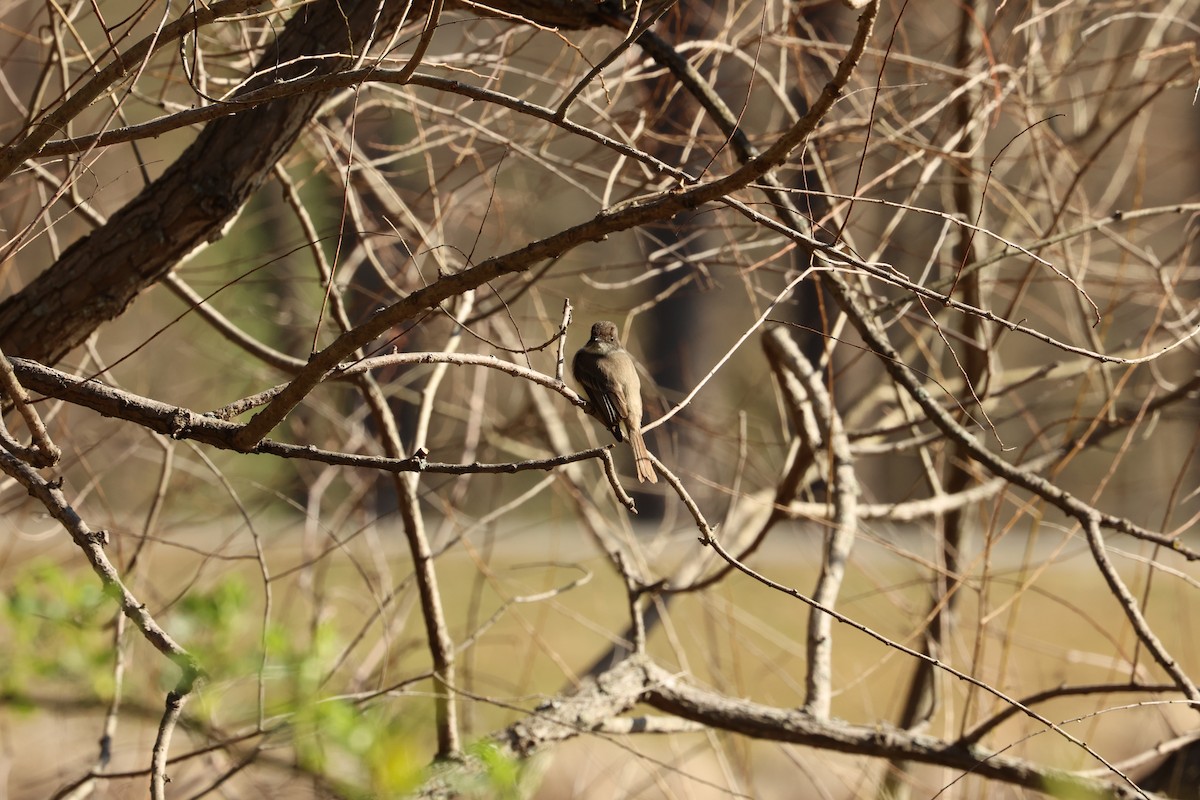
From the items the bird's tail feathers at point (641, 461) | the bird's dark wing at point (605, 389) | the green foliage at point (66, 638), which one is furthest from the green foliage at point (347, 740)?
the bird's dark wing at point (605, 389)

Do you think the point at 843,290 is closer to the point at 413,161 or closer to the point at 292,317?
the point at 292,317

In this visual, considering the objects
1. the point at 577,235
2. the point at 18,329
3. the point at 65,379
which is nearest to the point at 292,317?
the point at 18,329

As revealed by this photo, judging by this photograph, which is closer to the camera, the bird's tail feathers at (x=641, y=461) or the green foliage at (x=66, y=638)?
the green foliage at (x=66, y=638)

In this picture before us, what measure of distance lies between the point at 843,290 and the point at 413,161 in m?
4.10

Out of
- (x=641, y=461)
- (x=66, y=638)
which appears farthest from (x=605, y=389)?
(x=66, y=638)

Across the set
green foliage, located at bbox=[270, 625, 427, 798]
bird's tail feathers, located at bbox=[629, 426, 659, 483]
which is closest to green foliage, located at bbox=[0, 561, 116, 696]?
green foliage, located at bbox=[270, 625, 427, 798]

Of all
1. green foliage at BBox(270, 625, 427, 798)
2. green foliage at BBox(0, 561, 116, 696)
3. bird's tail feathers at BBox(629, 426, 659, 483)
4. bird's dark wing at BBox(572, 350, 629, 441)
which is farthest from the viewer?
bird's dark wing at BBox(572, 350, 629, 441)

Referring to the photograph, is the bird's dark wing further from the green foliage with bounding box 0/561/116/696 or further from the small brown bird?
the green foliage with bounding box 0/561/116/696

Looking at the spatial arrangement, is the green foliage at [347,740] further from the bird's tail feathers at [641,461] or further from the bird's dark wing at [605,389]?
the bird's dark wing at [605,389]

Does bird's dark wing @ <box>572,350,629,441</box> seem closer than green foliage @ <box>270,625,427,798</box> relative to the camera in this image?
No

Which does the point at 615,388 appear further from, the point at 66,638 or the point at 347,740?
the point at 347,740

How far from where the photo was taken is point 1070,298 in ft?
14.5

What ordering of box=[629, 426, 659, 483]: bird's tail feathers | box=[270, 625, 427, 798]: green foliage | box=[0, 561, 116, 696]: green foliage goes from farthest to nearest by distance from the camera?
box=[629, 426, 659, 483]: bird's tail feathers
box=[0, 561, 116, 696]: green foliage
box=[270, 625, 427, 798]: green foliage

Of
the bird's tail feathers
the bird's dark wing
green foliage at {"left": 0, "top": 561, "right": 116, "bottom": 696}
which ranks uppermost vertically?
the bird's dark wing
